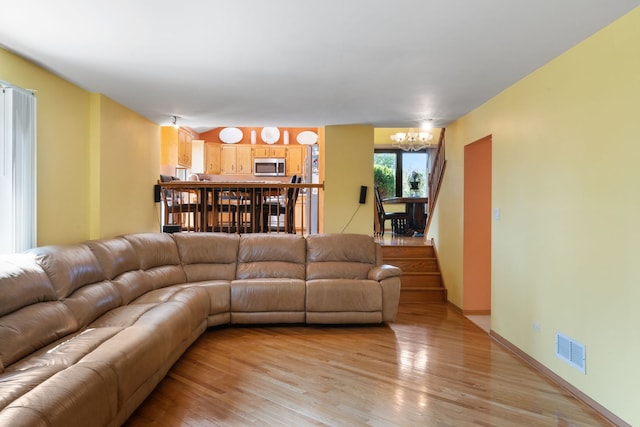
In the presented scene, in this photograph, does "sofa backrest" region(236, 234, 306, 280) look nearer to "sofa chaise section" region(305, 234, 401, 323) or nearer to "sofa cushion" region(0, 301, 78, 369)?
"sofa chaise section" region(305, 234, 401, 323)

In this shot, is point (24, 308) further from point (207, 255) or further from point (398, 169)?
point (398, 169)

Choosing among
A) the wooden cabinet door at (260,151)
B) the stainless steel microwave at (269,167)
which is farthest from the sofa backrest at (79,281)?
the wooden cabinet door at (260,151)

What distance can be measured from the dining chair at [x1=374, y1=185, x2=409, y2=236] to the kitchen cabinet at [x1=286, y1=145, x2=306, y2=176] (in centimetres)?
222

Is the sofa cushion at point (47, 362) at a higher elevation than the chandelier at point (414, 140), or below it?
below

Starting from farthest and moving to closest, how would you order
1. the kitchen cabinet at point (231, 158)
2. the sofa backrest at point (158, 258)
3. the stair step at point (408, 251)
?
the kitchen cabinet at point (231, 158) < the stair step at point (408, 251) < the sofa backrest at point (158, 258)

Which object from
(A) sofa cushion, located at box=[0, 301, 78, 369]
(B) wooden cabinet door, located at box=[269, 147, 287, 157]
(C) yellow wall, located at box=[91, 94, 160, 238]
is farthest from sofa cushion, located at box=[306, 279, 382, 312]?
(B) wooden cabinet door, located at box=[269, 147, 287, 157]

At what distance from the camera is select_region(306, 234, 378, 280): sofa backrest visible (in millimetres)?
4586

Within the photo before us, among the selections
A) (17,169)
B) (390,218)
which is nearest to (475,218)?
(390,218)

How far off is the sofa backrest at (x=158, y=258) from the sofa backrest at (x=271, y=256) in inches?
28.2

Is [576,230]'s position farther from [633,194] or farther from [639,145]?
[639,145]

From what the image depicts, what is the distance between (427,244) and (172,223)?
157 inches

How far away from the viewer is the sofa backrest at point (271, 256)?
14.9 feet

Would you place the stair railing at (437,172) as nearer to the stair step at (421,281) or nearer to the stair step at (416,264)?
the stair step at (416,264)

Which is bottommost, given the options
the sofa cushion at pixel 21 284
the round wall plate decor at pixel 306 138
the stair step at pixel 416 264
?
the stair step at pixel 416 264
